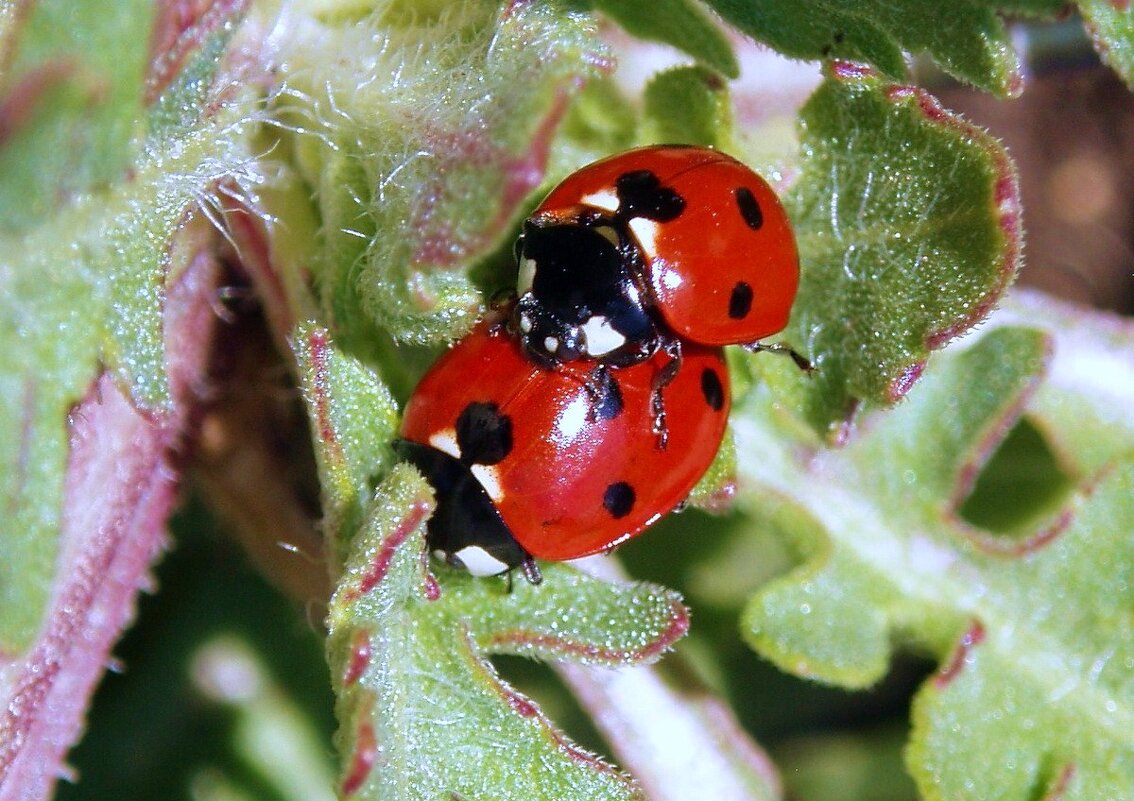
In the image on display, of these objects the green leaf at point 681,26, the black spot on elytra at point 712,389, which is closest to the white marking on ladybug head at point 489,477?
the black spot on elytra at point 712,389

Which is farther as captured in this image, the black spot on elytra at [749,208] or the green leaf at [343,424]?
the black spot on elytra at [749,208]

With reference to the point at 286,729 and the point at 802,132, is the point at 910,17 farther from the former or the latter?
the point at 286,729

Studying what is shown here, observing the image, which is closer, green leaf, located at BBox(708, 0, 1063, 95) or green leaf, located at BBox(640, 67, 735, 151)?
green leaf, located at BBox(708, 0, 1063, 95)

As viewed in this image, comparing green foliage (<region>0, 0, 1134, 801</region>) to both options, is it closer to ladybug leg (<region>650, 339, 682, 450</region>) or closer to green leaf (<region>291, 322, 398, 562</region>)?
green leaf (<region>291, 322, 398, 562</region>)

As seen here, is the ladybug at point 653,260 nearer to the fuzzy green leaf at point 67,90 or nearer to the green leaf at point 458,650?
the green leaf at point 458,650

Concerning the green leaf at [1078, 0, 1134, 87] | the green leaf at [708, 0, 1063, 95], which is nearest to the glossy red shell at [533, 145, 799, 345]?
the green leaf at [708, 0, 1063, 95]
